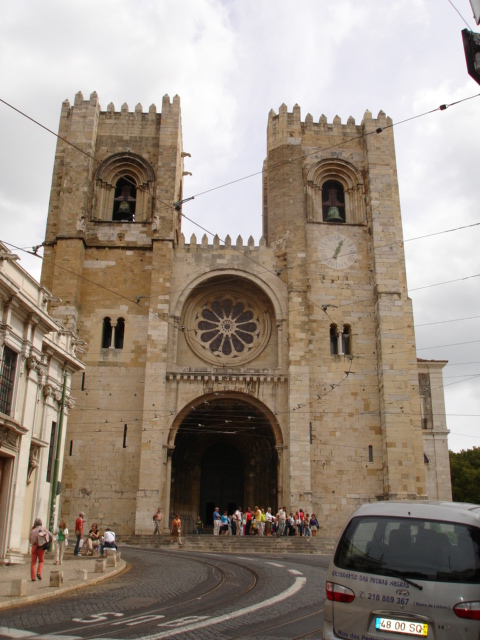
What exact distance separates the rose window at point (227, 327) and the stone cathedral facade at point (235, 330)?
0.06 meters

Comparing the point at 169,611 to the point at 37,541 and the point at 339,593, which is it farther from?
the point at 37,541

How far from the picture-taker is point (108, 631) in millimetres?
6566

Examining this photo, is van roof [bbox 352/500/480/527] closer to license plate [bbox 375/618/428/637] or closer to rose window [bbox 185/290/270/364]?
license plate [bbox 375/618/428/637]

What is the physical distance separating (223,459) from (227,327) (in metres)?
6.67

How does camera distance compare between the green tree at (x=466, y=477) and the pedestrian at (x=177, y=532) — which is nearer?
the pedestrian at (x=177, y=532)

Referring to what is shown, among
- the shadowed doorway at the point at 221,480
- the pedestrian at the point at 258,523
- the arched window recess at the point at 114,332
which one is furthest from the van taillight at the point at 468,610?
the shadowed doorway at the point at 221,480

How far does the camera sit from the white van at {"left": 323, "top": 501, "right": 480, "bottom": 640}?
4328mm

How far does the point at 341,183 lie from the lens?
30.5 meters

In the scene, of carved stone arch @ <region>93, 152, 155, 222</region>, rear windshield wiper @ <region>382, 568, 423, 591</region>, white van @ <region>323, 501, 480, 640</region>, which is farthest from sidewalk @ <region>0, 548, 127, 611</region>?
carved stone arch @ <region>93, 152, 155, 222</region>

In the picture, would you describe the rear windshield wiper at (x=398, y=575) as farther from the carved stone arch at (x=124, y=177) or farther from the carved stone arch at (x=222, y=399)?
the carved stone arch at (x=124, y=177)

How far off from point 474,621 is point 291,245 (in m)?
24.2

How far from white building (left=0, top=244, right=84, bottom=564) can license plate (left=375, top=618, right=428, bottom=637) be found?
1152cm

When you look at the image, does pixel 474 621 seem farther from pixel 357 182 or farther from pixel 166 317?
pixel 357 182

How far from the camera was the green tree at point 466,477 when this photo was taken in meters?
44.8
